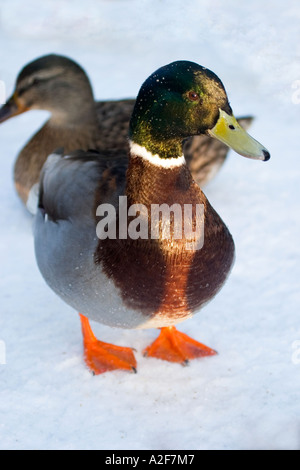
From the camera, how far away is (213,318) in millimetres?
3398

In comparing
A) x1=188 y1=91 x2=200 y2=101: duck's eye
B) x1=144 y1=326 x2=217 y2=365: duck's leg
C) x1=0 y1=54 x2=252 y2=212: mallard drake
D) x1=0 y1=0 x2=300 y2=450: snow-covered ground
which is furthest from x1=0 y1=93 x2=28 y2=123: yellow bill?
x1=188 y1=91 x2=200 y2=101: duck's eye

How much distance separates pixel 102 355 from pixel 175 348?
0.35 metres

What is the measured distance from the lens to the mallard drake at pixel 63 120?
4.10 m

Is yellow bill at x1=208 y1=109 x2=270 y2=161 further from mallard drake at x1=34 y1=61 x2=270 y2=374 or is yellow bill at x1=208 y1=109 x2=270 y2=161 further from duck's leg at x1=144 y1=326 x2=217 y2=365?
duck's leg at x1=144 y1=326 x2=217 y2=365

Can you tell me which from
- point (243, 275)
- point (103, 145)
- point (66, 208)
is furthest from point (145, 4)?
point (66, 208)

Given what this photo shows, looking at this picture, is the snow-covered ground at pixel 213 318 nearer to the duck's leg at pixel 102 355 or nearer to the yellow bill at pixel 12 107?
the duck's leg at pixel 102 355

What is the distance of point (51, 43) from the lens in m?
6.66

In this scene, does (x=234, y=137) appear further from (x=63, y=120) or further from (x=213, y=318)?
(x=63, y=120)

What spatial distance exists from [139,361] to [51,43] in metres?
4.46

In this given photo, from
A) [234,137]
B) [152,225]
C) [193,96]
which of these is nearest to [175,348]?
[152,225]

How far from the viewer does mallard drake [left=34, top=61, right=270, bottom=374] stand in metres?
2.45

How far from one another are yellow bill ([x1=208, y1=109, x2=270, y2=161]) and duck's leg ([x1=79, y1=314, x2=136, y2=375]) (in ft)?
3.91

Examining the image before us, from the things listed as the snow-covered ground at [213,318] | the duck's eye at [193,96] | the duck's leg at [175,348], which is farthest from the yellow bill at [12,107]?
the duck's eye at [193,96]

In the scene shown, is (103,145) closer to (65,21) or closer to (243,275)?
(243,275)
